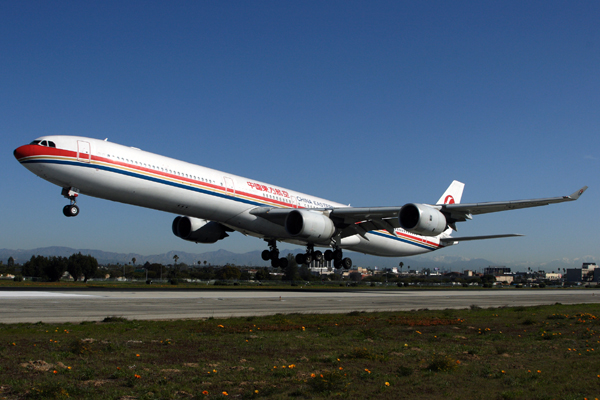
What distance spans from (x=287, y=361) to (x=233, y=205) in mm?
26695

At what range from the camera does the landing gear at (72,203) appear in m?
28.2

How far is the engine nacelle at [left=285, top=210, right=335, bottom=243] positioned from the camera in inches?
1436

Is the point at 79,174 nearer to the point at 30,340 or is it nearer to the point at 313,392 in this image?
the point at 30,340

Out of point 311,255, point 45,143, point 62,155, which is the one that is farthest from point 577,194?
point 45,143

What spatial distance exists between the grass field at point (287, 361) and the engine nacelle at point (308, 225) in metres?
20.8

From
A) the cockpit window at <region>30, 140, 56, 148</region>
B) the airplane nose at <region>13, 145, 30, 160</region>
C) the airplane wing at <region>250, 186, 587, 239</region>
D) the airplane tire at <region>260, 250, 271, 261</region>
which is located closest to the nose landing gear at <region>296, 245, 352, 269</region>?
the airplane wing at <region>250, 186, 587, 239</region>

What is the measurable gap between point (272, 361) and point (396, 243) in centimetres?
4076

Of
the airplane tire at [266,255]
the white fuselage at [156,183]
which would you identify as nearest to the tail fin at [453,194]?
the white fuselage at [156,183]

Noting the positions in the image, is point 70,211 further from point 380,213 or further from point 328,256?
point 380,213

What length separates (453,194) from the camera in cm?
5481

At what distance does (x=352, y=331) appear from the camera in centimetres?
1445

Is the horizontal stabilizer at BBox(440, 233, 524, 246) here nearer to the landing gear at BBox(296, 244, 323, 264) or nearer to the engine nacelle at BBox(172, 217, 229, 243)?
the landing gear at BBox(296, 244, 323, 264)

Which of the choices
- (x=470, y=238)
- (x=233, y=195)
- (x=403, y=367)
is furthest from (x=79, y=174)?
(x=470, y=238)

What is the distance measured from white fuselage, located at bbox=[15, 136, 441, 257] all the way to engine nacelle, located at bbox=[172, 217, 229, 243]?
3.72 metres
